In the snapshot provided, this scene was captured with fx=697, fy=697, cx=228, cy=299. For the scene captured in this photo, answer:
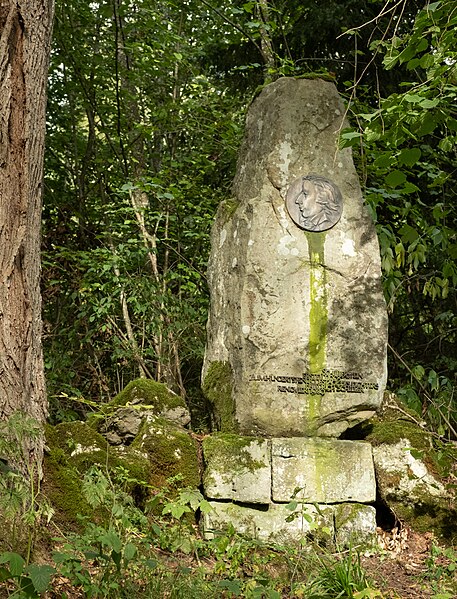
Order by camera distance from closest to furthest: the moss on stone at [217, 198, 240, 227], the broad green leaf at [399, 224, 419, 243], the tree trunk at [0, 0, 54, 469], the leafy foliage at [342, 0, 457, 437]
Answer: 1. the tree trunk at [0, 0, 54, 469]
2. the leafy foliage at [342, 0, 457, 437]
3. the broad green leaf at [399, 224, 419, 243]
4. the moss on stone at [217, 198, 240, 227]

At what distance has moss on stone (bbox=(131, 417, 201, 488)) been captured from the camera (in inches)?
187

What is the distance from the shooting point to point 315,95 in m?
5.36

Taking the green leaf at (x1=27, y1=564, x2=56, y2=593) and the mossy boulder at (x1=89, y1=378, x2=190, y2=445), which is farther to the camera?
the mossy boulder at (x1=89, y1=378, x2=190, y2=445)

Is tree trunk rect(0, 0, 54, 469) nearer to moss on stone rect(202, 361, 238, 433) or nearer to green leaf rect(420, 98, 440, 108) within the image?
moss on stone rect(202, 361, 238, 433)

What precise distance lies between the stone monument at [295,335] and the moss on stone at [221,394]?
0.01 meters

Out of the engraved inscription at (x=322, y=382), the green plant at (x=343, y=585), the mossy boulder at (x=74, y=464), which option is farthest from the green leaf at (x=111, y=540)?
the engraved inscription at (x=322, y=382)

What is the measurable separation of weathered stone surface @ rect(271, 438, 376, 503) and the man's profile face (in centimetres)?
162

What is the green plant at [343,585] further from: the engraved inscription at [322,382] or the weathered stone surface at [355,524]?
the engraved inscription at [322,382]

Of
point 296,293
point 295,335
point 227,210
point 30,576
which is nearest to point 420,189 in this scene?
point 227,210

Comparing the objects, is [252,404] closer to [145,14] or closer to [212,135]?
[212,135]

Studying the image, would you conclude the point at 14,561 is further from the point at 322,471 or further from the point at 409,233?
the point at 409,233

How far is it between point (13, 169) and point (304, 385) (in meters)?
2.41

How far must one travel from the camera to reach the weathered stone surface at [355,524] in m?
4.66

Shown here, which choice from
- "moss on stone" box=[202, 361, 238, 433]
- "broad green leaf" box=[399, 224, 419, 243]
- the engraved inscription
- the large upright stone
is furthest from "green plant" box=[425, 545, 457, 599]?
"broad green leaf" box=[399, 224, 419, 243]
